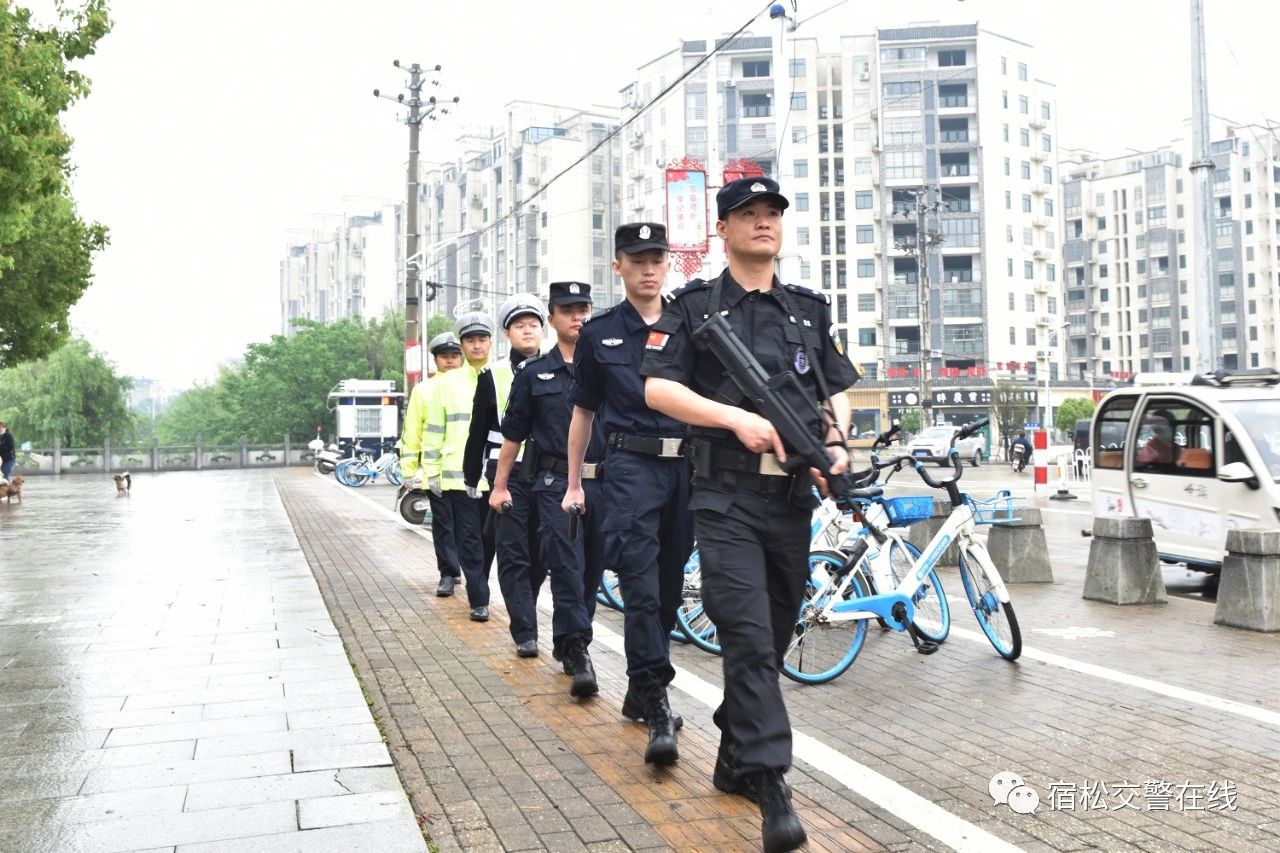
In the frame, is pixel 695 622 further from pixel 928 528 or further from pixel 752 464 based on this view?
pixel 928 528

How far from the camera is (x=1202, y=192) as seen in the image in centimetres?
1805

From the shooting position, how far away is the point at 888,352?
7994 centimetres

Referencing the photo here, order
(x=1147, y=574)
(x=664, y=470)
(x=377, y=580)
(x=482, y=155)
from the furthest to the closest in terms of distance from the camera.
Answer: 1. (x=482, y=155)
2. (x=377, y=580)
3. (x=1147, y=574)
4. (x=664, y=470)

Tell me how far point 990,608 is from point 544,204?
82.9m

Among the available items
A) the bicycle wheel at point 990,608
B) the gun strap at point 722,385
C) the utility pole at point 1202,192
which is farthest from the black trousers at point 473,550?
the utility pole at point 1202,192

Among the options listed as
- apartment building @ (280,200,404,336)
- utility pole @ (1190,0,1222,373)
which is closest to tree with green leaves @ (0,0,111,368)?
utility pole @ (1190,0,1222,373)

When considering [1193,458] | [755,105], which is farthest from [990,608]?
[755,105]

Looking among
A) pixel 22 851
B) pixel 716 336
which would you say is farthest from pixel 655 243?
pixel 22 851

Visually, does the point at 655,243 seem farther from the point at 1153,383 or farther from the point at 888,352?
the point at 888,352

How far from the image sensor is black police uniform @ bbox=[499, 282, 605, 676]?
19.1 ft

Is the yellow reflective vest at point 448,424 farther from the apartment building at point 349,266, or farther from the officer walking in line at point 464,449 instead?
the apartment building at point 349,266

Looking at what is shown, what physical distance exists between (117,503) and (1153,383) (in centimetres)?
2116

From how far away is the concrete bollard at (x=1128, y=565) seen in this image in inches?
352

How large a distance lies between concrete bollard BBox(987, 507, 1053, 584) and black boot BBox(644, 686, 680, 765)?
20.6ft
